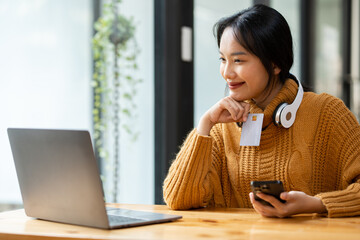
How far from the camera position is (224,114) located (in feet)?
5.58

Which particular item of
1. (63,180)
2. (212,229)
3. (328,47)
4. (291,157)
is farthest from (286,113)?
(328,47)

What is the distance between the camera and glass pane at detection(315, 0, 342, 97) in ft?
15.3

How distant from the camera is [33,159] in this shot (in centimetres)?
127

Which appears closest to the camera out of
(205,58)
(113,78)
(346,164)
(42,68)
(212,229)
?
(212,229)

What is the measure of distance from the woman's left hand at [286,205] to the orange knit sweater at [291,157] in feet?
0.76

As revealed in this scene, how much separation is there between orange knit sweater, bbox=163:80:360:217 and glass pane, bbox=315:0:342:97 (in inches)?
116

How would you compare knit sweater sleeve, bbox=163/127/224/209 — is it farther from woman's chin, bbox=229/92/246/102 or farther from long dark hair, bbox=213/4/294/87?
long dark hair, bbox=213/4/294/87

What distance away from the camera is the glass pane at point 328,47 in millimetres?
4656

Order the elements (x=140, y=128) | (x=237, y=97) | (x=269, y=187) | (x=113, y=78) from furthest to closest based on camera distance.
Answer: (x=140, y=128), (x=113, y=78), (x=237, y=97), (x=269, y=187)

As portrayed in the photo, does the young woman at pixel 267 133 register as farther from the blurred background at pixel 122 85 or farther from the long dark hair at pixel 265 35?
the blurred background at pixel 122 85

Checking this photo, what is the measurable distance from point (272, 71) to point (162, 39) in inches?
42.6

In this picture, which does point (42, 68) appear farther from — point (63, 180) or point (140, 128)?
point (63, 180)

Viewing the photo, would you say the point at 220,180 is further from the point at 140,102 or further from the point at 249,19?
the point at 140,102

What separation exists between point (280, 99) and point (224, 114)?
0.19 m
